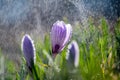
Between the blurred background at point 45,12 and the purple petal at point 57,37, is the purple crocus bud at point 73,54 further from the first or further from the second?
the blurred background at point 45,12

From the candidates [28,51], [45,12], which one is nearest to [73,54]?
[28,51]

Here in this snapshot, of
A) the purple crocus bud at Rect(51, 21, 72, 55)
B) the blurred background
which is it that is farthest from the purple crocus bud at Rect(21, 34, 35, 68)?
the blurred background

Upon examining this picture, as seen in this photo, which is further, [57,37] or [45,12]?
[45,12]

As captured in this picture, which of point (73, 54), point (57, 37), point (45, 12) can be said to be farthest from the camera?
point (45, 12)

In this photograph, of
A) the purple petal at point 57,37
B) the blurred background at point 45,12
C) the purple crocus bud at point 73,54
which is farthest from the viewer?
the blurred background at point 45,12

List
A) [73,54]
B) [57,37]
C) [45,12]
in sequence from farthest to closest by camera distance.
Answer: [45,12] → [57,37] → [73,54]

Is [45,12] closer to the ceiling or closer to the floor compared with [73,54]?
closer to the ceiling

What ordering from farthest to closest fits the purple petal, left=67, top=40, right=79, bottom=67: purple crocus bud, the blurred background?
1. the blurred background
2. the purple petal
3. left=67, top=40, right=79, bottom=67: purple crocus bud

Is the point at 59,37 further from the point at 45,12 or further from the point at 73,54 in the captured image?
the point at 45,12

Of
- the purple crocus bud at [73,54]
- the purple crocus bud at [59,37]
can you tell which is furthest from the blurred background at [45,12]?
the purple crocus bud at [73,54]

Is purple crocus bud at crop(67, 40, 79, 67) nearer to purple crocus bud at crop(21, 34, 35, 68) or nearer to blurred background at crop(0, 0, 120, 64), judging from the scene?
purple crocus bud at crop(21, 34, 35, 68)


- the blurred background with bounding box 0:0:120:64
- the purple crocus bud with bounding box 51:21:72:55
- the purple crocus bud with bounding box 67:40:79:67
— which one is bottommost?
the purple crocus bud with bounding box 67:40:79:67
